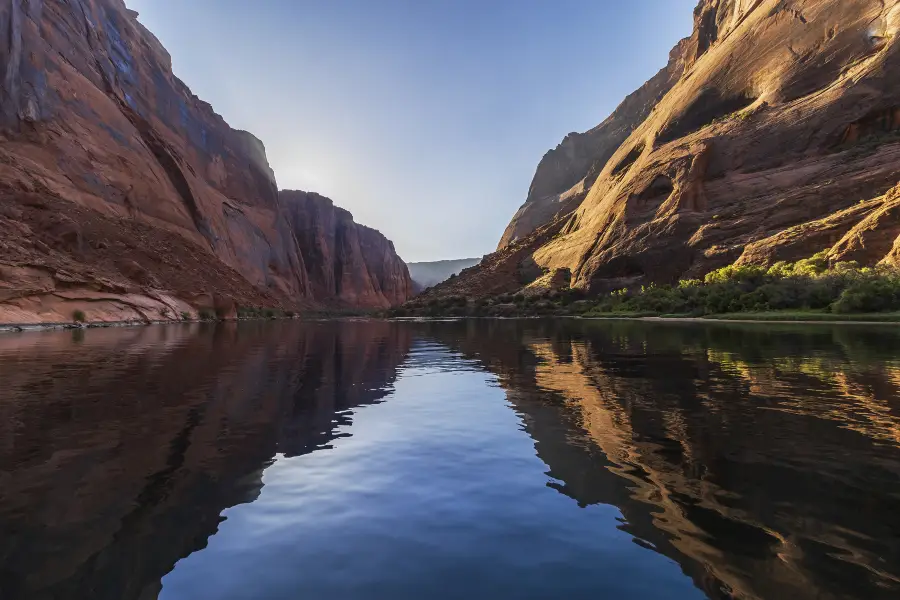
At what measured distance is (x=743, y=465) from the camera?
6.42 meters

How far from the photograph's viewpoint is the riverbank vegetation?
3750 cm

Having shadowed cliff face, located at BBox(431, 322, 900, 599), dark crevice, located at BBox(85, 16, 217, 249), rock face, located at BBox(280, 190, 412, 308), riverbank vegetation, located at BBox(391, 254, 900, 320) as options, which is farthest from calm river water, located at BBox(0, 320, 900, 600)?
rock face, located at BBox(280, 190, 412, 308)

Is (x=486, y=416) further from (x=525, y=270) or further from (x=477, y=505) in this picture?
(x=525, y=270)

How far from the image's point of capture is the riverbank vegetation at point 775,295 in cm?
3750

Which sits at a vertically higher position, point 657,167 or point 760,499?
point 657,167

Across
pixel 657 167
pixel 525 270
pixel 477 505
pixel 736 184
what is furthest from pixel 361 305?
pixel 477 505

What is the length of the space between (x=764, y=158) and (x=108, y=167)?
95.3 metres

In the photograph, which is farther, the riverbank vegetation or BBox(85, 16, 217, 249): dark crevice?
BBox(85, 16, 217, 249): dark crevice

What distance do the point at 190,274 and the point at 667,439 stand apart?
79.7 meters

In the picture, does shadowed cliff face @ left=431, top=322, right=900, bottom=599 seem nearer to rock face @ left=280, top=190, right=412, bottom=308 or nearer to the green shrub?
the green shrub

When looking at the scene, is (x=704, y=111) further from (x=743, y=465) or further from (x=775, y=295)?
(x=743, y=465)

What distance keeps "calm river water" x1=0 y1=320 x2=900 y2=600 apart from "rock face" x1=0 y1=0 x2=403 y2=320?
4645 centimetres

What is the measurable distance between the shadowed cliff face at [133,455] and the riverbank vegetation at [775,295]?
3898 centimetres

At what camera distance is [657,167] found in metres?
83.1
